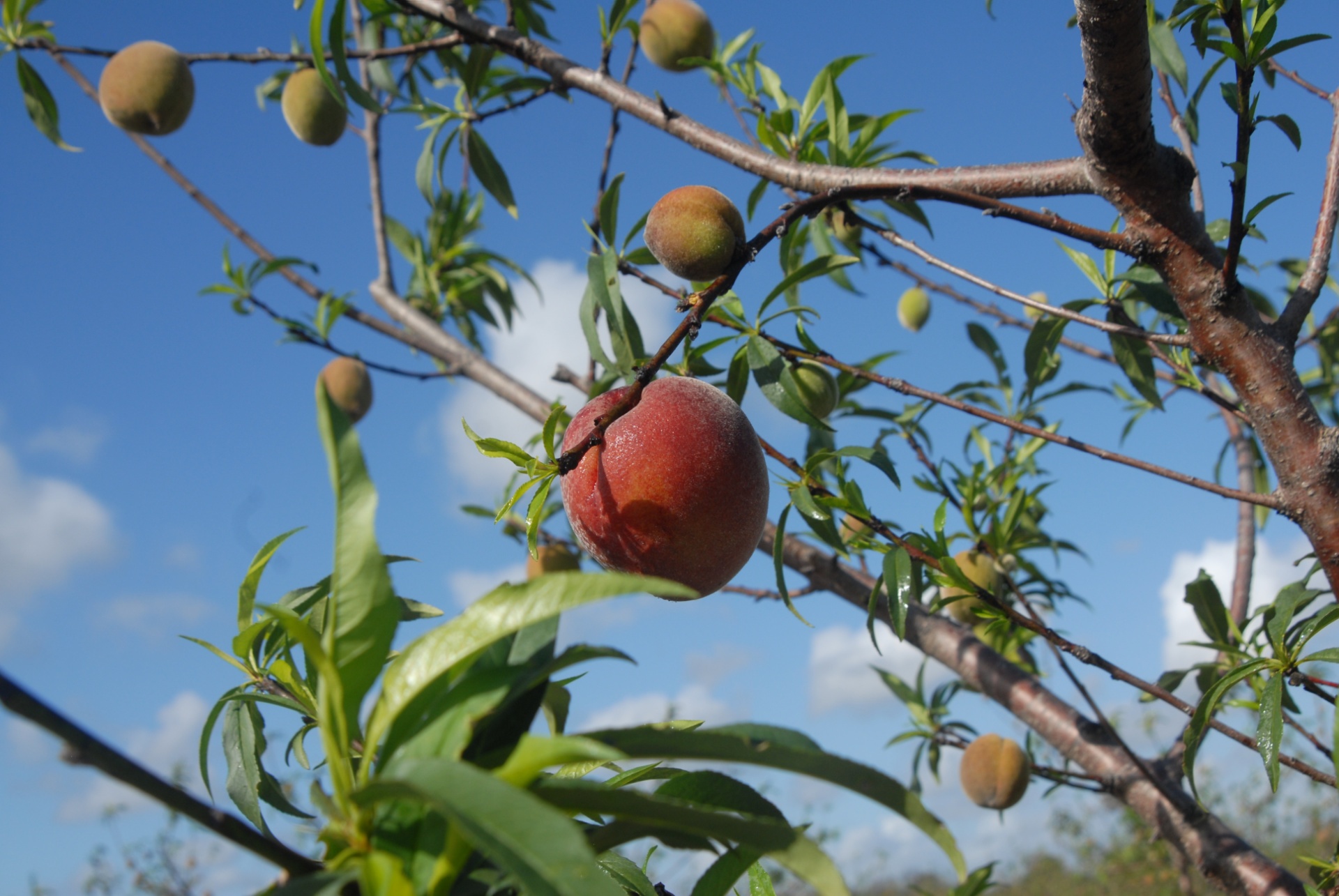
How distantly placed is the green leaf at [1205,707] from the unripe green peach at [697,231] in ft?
2.35

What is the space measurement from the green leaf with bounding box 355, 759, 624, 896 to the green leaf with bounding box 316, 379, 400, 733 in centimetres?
12

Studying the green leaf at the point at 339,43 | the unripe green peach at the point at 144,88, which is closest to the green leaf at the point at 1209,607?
the green leaf at the point at 339,43

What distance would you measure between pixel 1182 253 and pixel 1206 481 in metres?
0.28

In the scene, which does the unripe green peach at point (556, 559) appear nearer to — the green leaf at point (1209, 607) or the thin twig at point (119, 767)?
the green leaf at point (1209, 607)

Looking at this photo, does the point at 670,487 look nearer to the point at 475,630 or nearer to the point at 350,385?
the point at 475,630

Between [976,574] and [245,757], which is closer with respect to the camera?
[245,757]

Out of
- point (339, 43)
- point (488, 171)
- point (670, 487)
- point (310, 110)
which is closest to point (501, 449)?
point (670, 487)

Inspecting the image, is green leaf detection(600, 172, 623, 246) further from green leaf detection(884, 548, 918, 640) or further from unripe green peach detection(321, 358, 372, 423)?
unripe green peach detection(321, 358, 372, 423)

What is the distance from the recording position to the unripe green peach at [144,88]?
83.4 inches

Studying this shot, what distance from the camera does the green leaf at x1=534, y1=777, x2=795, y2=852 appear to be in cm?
43

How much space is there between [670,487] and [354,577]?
1.36 feet

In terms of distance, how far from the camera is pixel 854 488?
48.9 inches

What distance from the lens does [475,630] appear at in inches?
18.4

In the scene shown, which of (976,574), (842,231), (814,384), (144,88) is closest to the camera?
(814,384)
